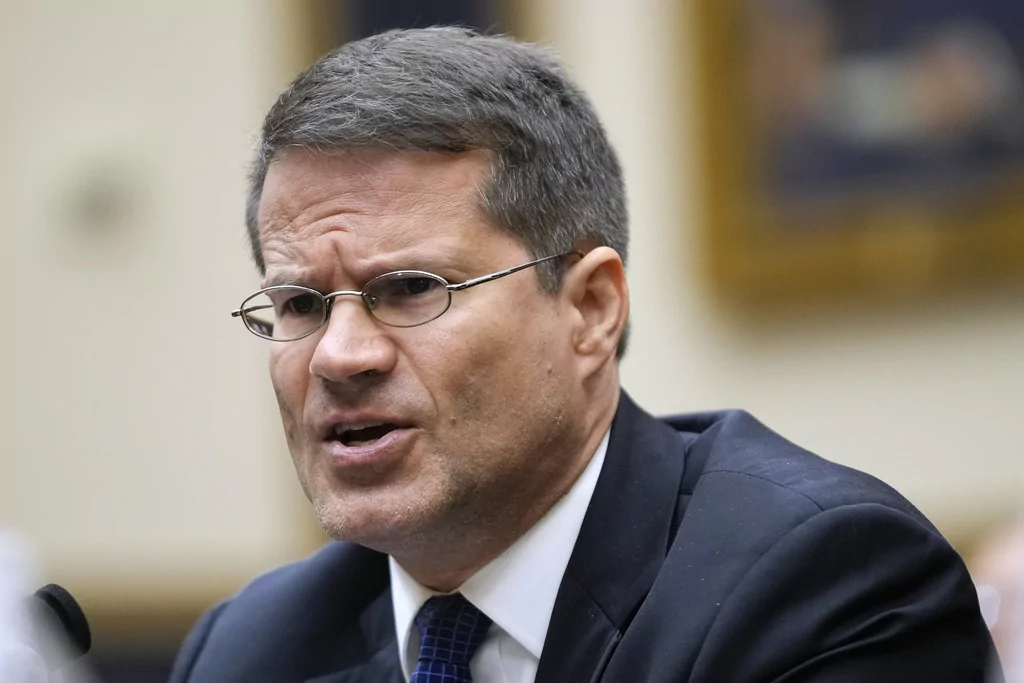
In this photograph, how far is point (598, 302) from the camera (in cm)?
271

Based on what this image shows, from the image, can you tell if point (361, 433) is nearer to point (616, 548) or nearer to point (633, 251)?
point (616, 548)

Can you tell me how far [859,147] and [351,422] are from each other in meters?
3.73

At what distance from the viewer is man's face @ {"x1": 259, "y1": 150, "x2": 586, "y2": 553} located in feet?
8.06

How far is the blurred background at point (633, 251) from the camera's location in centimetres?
552

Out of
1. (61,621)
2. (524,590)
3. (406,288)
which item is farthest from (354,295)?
(61,621)

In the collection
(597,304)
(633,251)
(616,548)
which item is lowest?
(633,251)

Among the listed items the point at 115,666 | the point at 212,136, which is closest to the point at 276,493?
the point at 115,666

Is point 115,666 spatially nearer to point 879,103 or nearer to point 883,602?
point 879,103

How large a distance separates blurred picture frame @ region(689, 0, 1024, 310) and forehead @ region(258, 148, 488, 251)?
3.33 m

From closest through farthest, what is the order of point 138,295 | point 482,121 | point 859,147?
point 482,121 < point 859,147 < point 138,295

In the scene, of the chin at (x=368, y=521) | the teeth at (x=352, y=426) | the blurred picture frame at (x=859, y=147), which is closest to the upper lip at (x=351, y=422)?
the teeth at (x=352, y=426)

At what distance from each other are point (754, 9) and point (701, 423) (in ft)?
11.1

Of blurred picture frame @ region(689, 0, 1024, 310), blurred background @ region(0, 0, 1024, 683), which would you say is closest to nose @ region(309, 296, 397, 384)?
blurred background @ region(0, 0, 1024, 683)

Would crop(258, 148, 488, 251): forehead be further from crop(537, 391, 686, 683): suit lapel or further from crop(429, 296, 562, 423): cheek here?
crop(537, 391, 686, 683): suit lapel
